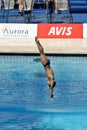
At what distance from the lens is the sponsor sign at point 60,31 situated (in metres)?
18.9

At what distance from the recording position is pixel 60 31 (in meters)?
19.0

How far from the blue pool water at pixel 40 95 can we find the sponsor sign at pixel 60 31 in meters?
0.94

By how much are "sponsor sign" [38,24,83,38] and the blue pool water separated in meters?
0.94

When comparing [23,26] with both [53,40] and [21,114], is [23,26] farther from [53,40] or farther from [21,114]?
[21,114]

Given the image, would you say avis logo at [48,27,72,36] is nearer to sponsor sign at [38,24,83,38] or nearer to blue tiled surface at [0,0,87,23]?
sponsor sign at [38,24,83,38]

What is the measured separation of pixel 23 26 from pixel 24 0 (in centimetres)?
434

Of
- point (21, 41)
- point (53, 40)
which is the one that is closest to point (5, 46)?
point (21, 41)

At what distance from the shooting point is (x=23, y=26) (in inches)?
742

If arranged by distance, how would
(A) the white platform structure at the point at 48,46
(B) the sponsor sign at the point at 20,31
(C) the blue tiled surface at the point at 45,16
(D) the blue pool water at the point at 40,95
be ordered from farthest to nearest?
(C) the blue tiled surface at the point at 45,16 → (B) the sponsor sign at the point at 20,31 → (A) the white platform structure at the point at 48,46 → (D) the blue pool water at the point at 40,95

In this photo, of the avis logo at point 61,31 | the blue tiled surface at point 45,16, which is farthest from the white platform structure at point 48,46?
the blue tiled surface at point 45,16

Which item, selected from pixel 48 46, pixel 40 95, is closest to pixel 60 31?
pixel 48 46

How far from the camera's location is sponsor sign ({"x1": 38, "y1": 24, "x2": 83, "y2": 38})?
18891 mm

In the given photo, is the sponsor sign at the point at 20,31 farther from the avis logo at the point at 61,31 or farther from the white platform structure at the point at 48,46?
the avis logo at the point at 61,31

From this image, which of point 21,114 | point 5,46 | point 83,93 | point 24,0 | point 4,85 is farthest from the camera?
point 24,0
